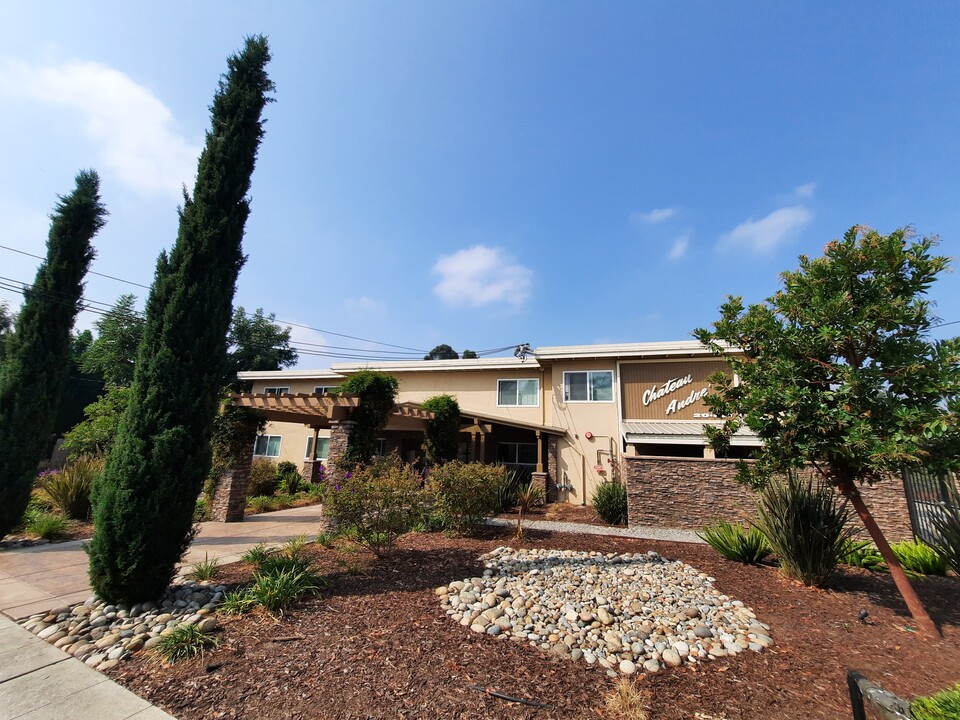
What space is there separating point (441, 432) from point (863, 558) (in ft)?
33.6

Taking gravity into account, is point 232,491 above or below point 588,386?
below

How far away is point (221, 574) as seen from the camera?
5777 mm

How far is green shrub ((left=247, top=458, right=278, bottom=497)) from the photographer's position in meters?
15.1

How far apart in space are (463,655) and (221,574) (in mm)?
4150

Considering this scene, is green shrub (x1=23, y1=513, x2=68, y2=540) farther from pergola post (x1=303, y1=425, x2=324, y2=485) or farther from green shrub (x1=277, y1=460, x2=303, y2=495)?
pergola post (x1=303, y1=425, x2=324, y2=485)

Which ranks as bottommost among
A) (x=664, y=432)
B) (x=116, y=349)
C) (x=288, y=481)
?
(x=288, y=481)

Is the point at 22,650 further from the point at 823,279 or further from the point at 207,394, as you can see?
the point at 823,279

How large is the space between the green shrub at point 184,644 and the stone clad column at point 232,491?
753 centimetres

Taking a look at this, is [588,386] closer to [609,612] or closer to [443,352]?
[609,612]

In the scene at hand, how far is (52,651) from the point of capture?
3746mm

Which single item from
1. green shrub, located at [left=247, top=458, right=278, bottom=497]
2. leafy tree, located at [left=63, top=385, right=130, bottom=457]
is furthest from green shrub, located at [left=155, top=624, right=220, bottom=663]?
green shrub, located at [left=247, top=458, right=278, bottom=497]

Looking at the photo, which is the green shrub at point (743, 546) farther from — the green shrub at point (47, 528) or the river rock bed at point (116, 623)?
the green shrub at point (47, 528)

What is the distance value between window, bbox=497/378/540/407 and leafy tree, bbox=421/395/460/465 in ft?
12.6

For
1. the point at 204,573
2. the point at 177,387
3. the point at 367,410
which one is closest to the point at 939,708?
the point at 177,387
